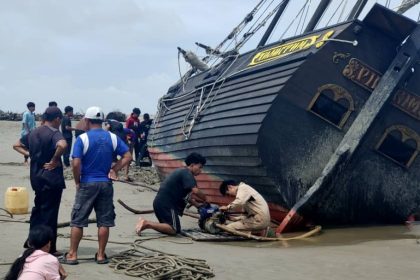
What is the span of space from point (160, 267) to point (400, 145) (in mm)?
5176

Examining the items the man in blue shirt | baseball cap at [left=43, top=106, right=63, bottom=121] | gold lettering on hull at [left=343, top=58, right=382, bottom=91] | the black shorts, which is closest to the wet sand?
the black shorts

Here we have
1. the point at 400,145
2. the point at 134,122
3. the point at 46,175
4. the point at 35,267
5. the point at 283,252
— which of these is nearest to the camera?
the point at 35,267

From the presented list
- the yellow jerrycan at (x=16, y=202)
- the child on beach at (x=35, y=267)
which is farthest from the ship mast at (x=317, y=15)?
the child on beach at (x=35, y=267)

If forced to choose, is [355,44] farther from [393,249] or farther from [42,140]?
[42,140]

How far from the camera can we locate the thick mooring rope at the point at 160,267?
15.9 ft

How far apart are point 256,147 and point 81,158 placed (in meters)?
3.48

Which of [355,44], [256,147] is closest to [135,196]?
[256,147]

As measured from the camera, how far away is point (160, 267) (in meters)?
4.96

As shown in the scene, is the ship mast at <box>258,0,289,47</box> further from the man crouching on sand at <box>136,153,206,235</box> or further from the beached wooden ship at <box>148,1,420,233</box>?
the man crouching on sand at <box>136,153,206,235</box>

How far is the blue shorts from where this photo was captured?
5473 mm

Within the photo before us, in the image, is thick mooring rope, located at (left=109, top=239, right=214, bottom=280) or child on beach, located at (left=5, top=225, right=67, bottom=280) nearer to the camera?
child on beach, located at (left=5, top=225, right=67, bottom=280)

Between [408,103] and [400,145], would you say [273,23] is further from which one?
[400,145]

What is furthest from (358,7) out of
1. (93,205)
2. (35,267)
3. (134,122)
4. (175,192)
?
(35,267)

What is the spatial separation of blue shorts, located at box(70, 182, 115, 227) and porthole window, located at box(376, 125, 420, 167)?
476 cm
